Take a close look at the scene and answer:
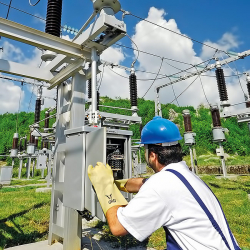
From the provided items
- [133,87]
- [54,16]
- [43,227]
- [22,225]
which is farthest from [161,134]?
[133,87]

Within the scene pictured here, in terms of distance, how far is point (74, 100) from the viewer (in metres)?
2.66

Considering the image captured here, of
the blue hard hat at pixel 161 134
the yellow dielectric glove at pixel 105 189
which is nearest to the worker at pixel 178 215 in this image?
the yellow dielectric glove at pixel 105 189

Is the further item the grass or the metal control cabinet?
the grass

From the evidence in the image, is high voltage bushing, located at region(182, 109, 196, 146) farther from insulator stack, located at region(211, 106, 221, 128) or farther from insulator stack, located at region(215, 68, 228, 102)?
insulator stack, located at region(215, 68, 228, 102)

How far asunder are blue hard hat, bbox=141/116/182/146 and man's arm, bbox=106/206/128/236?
0.47 metres

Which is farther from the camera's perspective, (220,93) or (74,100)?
(220,93)

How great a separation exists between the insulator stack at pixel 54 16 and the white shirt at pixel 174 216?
8.15 ft

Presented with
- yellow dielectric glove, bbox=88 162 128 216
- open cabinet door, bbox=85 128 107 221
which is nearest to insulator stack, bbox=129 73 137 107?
open cabinet door, bbox=85 128 107 221

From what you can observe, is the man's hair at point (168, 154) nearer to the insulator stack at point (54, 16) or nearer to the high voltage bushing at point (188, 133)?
the insulator stack at point (54, 16)

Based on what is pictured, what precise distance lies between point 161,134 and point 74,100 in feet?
5.55

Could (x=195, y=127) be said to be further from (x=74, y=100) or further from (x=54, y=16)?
(x=54, y=16)

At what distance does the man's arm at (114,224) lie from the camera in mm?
999

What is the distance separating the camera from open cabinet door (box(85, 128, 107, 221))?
1.57 m

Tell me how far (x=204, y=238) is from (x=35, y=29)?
250 centimetres
